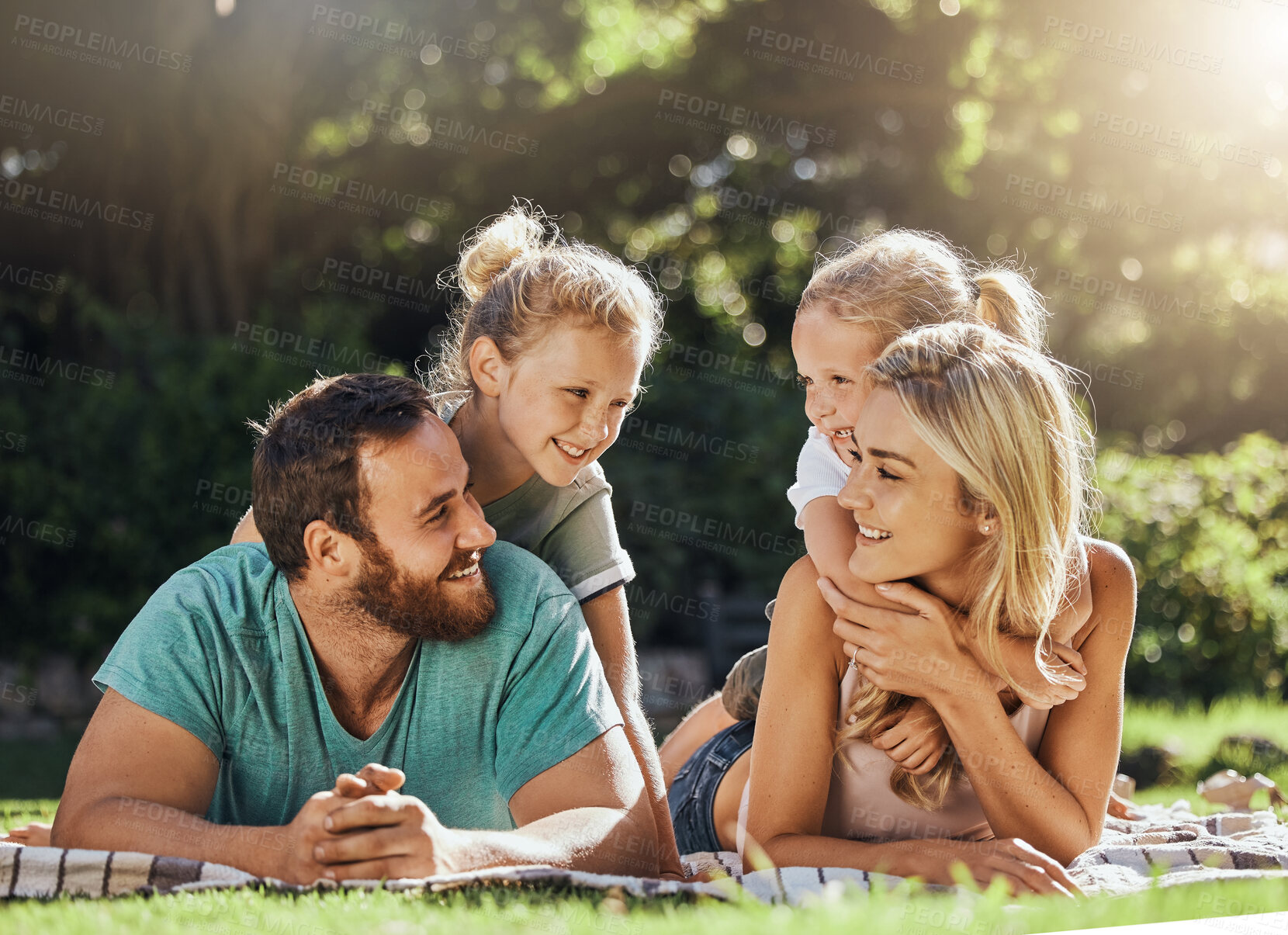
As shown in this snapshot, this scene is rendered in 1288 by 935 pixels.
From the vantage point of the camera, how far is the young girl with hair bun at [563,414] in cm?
358

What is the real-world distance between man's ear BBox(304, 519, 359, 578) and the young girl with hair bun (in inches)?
31.9

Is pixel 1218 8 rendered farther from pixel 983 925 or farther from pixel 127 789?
pixel 127 789

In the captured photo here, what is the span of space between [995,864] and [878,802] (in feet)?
1.46

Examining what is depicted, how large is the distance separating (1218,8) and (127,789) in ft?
35.9

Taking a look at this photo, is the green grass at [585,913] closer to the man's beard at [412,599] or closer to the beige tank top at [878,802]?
the beige tank top at [878,802]

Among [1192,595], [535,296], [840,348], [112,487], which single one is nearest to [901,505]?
[840,348]

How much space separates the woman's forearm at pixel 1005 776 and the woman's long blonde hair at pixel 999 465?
112 millimetres

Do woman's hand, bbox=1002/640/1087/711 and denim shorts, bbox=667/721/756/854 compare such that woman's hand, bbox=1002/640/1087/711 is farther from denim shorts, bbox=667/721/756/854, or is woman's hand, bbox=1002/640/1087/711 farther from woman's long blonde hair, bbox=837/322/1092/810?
denim shorts, bbox=667/721/756/854

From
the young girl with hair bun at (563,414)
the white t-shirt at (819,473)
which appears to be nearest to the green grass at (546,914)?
the young girl with hair bun at (563,414)

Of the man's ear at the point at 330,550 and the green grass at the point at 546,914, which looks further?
the man's ear at the point at 330,550

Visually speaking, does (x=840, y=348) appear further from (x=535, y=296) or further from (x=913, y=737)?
(x=913, y=737)

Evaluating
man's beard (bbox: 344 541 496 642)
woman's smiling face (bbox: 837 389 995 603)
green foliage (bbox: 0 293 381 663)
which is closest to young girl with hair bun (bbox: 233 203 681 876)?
man's beard (bbox: 344 541 496 642)

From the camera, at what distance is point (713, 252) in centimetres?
1438

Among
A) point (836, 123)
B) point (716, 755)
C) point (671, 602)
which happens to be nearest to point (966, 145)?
point (836, 123)
